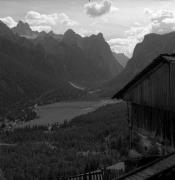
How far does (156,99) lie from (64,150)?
173 feet

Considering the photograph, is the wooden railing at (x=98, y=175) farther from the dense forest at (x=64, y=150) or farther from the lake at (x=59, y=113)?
the lake at (x=59, y=113)

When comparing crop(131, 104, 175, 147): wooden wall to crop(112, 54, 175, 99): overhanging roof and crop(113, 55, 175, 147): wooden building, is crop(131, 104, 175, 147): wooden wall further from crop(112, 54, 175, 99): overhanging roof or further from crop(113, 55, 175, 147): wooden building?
crop(112, 54, 175, 99): overhanging roof

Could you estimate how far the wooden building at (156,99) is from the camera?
16328mm

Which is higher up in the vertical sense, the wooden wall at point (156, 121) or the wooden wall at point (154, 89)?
the wooden wall at point (154, 89)

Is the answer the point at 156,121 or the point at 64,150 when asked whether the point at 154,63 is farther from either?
the point at 64,150

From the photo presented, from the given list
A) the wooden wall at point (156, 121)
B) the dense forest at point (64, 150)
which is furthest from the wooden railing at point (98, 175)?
the dense forest at point (64, 150)

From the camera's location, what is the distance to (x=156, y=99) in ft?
57.0

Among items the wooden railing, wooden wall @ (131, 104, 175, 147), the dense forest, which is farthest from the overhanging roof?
the dense forest

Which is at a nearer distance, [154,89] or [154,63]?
[154,63]

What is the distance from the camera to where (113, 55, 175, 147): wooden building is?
16.3 meters

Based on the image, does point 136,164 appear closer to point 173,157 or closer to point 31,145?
point 173,157

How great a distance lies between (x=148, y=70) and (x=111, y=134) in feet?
223

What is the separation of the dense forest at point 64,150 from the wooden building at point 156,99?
54.1ft

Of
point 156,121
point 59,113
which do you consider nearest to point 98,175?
point 156,121
